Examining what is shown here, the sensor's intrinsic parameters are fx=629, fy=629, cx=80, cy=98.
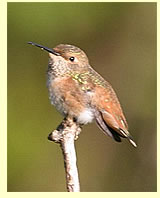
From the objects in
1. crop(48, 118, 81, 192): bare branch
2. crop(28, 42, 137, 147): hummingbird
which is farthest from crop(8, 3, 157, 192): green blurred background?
crop(48, 118, 81, 192): bare branch

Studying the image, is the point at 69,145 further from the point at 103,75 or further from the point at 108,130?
the point at 103,75

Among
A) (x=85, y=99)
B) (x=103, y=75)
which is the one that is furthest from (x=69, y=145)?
(x=103, y=75)

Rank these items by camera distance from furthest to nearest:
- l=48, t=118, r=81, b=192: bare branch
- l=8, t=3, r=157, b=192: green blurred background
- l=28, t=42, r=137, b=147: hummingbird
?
l=8, t=3, r=157, b=192: green blurred background → l=28, t=42, r=137, b=147: hummingbird → l=48, t=118, r=81, b=192: bare branch

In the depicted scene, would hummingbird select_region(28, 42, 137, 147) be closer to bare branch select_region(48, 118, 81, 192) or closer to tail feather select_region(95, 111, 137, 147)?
tail feather select_region(95, 111, 137, 147)

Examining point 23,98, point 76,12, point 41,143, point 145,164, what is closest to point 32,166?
point 41,143

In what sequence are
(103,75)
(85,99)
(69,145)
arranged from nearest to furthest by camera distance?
1. (69,145)
2. (85,99)
3. (103,75)
